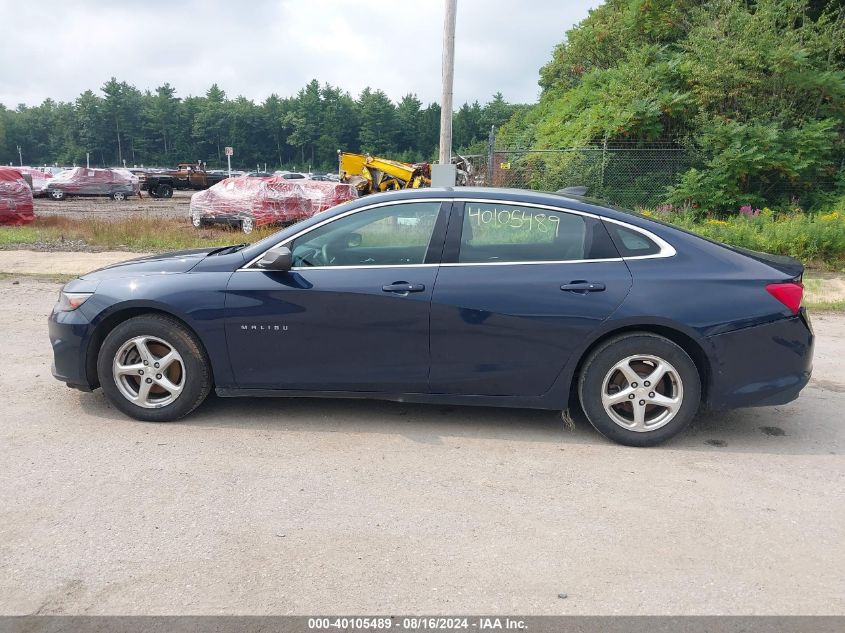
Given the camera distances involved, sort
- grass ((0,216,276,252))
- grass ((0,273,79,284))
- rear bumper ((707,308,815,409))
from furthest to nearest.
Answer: grass ((0,216,276,252)) < grass ((0,273,79,284)) < rear bumper ((707,308,815,409))

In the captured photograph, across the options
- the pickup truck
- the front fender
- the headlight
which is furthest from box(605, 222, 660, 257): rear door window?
the pickup truck

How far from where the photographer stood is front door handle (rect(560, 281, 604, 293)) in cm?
428

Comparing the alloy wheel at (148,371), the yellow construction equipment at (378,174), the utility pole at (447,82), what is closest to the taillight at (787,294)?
the alloy wheel at (148,371)

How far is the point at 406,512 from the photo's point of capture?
3479 millimetres

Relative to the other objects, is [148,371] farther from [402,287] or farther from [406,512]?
[406,512]

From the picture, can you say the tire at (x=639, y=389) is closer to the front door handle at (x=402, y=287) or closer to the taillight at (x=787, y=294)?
the taillight at (x=787, y=294)

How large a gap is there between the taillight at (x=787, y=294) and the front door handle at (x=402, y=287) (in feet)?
7.16

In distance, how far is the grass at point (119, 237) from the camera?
14102 millimetres

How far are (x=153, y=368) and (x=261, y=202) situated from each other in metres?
14.4

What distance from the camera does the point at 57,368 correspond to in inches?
186

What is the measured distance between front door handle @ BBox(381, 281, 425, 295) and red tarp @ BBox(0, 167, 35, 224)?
1771 cm

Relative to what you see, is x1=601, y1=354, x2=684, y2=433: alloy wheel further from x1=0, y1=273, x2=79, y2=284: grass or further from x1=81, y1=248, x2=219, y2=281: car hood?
x1=0, y1=273, x2=79, y2=284: grass

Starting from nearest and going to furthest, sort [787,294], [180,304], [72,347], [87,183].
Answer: [787,294] → [180,304] → [72,347] → [87,183]

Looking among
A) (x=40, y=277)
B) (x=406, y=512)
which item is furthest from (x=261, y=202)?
(x=406, y=512)
